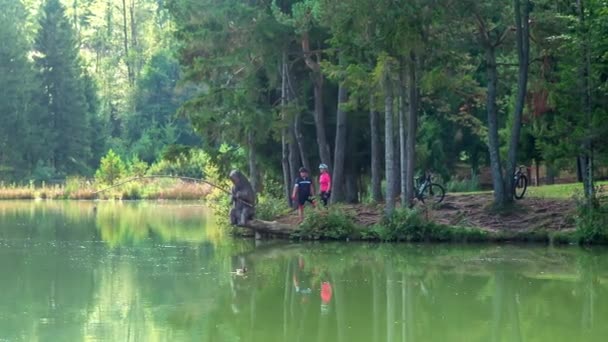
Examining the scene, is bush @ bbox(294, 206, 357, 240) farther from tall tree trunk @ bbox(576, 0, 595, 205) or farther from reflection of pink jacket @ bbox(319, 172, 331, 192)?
tall tree trunk @ bbox(576, 0, 595, 205)

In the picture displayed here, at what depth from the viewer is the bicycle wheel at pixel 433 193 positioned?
1084 inches

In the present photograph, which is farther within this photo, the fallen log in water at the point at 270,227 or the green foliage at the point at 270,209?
the green foliage at the point at 270,209

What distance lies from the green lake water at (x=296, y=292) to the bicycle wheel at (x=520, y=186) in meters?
3.88

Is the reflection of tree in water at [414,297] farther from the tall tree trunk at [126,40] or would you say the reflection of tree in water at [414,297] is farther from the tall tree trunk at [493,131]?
the tall tree trunk at [126,40]

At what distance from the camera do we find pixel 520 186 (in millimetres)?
29250

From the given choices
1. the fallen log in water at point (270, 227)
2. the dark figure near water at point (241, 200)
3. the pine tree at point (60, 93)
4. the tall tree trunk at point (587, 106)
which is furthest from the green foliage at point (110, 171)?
the tall tree trunk at point (587, 106)

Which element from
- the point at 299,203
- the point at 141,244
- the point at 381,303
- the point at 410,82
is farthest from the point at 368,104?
the point at 381,303

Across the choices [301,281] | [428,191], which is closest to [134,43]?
[428,191]

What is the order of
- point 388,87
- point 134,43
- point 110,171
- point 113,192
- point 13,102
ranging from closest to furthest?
point 388,87
point 113,192
point 110,171
point 13,102
point 134,43

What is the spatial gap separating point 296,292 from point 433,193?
1269 centimetres

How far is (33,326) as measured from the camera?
534 inches

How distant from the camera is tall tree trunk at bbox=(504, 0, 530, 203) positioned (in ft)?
80.8

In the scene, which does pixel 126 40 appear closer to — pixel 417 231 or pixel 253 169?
pixel 253 169

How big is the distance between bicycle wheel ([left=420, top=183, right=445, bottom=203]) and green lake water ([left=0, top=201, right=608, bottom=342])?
3.73 meters
